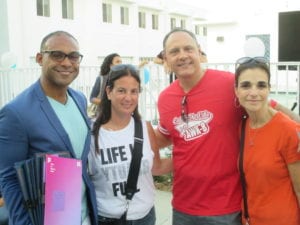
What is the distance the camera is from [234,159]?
2416 millimetres

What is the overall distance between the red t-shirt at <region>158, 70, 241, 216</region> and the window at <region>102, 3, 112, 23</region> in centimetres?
2189

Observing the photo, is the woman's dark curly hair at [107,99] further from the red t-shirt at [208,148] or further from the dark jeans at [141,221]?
the dark jeans at [141,221]

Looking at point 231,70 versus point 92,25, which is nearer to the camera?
point 231,70

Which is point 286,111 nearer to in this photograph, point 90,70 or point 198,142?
point 198,142

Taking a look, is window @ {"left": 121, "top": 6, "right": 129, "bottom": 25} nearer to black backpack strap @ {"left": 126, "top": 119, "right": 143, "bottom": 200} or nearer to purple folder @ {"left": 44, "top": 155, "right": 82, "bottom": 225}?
black backpack strap @ {"left": 126, "top": 119, "right": 143, "bottom": 200}

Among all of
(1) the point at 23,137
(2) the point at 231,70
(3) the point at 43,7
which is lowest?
(1) the point at 23,137

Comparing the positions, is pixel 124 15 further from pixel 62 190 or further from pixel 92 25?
pixel 62 190

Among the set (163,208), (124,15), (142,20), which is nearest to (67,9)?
(124,15)

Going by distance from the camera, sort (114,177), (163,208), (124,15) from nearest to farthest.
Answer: (114,177) → (163,208) → (124,15)

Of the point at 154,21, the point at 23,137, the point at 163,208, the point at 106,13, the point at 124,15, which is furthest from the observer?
the point at 154,21

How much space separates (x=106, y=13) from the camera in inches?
942

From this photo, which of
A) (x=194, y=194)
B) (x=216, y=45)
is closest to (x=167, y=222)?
(x=194, y=194)

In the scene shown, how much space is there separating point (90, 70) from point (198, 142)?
7.72 m

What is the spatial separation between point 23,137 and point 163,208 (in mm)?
3581
